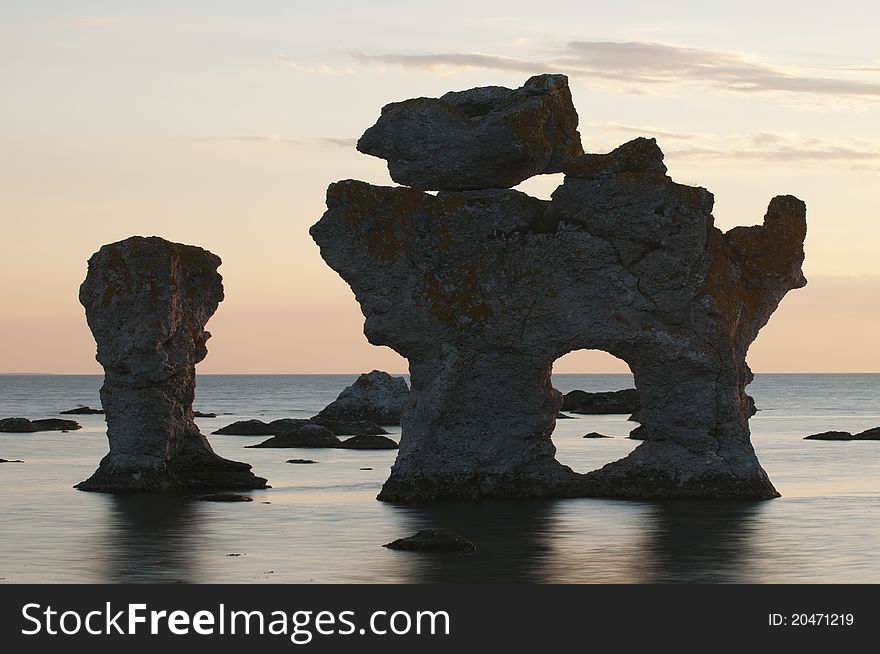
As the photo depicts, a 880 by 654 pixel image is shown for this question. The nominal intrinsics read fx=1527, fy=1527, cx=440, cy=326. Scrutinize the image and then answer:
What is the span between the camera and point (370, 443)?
7088cm

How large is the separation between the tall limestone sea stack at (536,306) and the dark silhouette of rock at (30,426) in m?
53.9

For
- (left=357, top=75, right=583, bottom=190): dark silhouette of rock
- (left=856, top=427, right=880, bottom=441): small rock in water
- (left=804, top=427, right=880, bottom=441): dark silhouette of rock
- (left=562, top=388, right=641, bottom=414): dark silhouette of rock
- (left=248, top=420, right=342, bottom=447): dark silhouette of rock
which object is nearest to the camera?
(left=357, top=75, right=583, bottom=190): dark silhouette of rock

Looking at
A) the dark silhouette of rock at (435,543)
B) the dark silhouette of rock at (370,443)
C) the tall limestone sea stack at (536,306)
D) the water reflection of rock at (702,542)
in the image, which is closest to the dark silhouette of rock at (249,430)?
the dark silhouette of rock at (370,443)

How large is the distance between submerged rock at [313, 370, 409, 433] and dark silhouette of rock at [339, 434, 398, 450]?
67.1 ft

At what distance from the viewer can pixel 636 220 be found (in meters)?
41.5

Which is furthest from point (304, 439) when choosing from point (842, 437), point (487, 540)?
point (487, 540)

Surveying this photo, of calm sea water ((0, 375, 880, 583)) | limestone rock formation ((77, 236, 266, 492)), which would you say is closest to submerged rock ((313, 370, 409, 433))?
calm sea water ((0, 375, 880, 583))

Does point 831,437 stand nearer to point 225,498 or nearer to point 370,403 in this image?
point 370,403

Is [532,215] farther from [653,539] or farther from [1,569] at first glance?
[1,569]

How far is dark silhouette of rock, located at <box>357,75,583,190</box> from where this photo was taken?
140 ft

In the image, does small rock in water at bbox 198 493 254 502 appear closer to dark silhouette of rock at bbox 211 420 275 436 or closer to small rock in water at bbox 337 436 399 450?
small rock in water at bbox 337 436 399 450

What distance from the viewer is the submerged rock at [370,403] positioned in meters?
93.1

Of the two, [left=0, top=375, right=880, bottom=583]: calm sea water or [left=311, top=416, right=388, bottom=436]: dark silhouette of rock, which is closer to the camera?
[left=0, top=375, right=880, bottom=583]: calm sea water

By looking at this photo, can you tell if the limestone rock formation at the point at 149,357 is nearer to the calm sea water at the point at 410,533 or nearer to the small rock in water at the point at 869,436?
the calm sea water at the point at 410,533
